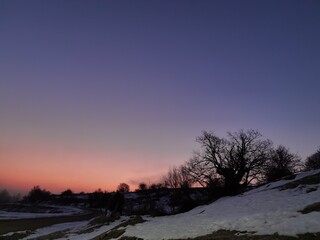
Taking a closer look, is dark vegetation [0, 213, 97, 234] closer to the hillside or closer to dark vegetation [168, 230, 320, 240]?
the hillside

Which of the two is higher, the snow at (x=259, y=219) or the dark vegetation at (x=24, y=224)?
the dark vegetation at (x=24, y=224)

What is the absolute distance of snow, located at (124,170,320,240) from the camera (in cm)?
1800

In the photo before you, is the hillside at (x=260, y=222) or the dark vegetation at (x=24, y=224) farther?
the dark vegetation at (x=24, y=224)

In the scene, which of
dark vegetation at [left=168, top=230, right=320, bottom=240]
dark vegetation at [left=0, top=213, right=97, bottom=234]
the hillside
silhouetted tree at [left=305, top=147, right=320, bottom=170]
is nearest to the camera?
dark vegetation at [left=168, top=230, right=320, bottom=240]

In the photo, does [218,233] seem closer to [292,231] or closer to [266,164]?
[292,231]

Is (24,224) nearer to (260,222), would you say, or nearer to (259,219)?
(259,219)

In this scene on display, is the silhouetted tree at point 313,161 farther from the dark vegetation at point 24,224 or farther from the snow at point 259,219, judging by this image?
the snow at point 259,219

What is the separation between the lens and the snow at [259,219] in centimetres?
1800

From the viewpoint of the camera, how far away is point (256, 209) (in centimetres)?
2414

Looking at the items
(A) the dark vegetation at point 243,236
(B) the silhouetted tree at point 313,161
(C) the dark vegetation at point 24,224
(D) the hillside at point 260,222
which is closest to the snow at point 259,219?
(D) the hillside at point 260,222

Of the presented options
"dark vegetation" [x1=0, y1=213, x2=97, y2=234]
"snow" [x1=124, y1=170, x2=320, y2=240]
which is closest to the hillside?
"snow" [x1=124, y1=170, x2=320, y2=240]

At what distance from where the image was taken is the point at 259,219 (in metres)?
20.7

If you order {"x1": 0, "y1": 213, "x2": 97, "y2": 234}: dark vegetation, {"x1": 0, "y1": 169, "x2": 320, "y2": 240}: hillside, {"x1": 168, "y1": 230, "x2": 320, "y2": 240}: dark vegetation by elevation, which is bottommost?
{"x1": 168, "y1": 230, "x2": 320, "y2": 240}: dark vegetation

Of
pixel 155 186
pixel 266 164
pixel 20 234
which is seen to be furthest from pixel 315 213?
pixel 155 186
